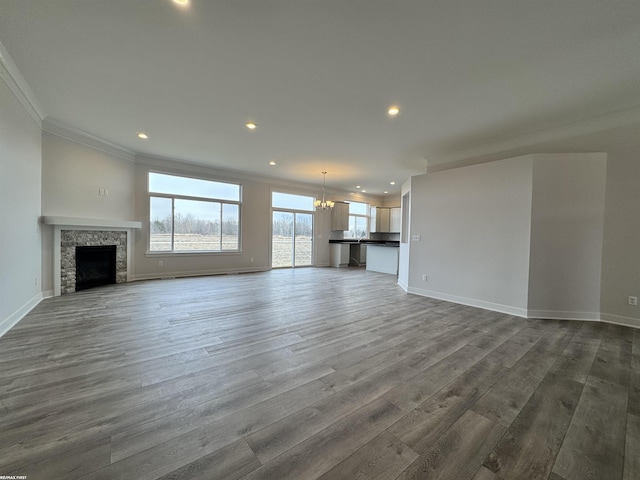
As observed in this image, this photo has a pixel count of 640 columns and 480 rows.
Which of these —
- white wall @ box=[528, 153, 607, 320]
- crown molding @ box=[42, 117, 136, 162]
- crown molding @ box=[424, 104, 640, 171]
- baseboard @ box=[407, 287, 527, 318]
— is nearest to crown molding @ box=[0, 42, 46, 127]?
crown molding @ box=[42, 117, 136, 162]

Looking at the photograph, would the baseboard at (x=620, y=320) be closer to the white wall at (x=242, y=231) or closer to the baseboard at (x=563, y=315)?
the baseboard at (x=563, y=315)

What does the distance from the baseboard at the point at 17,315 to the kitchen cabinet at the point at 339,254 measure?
7.77 m

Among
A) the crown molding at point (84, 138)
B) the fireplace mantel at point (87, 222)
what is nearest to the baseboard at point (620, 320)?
the fireplace mantel at point (87, 222)

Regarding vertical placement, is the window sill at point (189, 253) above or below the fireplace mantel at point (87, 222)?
below

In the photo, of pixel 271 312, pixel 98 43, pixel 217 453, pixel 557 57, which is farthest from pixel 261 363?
pixel 557 57

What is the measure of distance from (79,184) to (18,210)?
178cm

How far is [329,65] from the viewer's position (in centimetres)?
265

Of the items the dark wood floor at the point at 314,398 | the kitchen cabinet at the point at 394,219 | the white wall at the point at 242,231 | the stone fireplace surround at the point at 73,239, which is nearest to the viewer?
the dark wood floor at the point at 314,398

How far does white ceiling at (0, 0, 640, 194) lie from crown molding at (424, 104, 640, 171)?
11 centimetres

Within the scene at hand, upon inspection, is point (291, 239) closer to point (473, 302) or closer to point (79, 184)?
point (79, 184)

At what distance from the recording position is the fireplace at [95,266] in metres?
5.04

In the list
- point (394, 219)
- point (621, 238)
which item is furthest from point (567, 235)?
point (394, 219)

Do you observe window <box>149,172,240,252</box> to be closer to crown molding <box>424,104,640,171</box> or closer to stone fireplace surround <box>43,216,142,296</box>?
stone fireplace surround <box>43,216,142,296</box>

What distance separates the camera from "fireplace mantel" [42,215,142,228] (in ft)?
13.9
